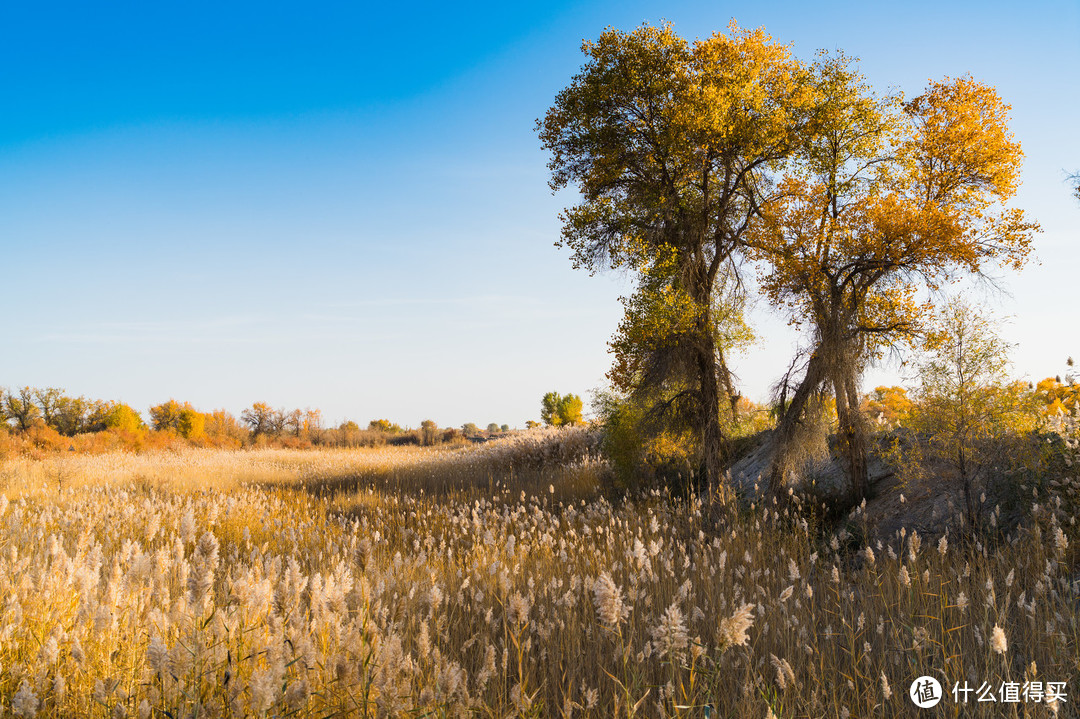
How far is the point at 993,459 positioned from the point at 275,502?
395 inches

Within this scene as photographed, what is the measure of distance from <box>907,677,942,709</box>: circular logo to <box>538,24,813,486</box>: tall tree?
696 cm

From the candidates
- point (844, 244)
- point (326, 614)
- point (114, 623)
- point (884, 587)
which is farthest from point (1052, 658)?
point (844, 244)

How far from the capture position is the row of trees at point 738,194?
9227 mm

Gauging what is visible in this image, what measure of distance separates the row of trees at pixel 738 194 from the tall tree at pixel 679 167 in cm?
3

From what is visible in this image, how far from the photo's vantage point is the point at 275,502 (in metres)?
9.94

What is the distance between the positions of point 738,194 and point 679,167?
134cm

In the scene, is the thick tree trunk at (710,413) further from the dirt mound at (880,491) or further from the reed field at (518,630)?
the reed field at (518,630)

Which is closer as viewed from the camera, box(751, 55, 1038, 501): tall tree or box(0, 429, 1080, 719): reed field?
box(0, 429, 1080, 719): reed field

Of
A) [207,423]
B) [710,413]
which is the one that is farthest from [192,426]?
A: [710,413]

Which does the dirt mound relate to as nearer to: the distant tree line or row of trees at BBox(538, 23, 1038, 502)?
row of trees at BBox(538, 23, 1038, 502)

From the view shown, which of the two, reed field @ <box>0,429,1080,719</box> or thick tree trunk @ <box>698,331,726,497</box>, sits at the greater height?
thick tree trunk @ <box>698,331,726,497</box>

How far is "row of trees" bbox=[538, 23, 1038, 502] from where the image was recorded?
9.23 metres

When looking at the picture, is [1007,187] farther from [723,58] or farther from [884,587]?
[884,587]

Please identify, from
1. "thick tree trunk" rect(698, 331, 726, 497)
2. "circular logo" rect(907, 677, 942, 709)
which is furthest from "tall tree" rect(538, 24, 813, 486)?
"circular logo" rect(907, 677, 942, 709)
